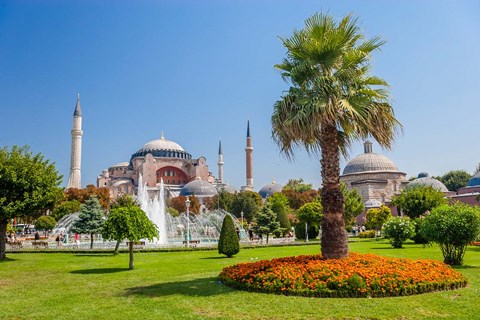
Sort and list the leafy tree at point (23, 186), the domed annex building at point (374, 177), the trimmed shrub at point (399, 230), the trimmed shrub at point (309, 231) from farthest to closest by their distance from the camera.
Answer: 1. the domed annex building at point (374, 177)
2. the trimmed shrub at point (309, 231)
3. the trimmed shrub at point (399, 230)
4. the leafy tree at point (23, 186)

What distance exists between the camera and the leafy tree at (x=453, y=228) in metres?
11.6

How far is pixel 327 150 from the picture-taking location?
31.7ft

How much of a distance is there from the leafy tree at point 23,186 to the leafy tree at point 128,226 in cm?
464

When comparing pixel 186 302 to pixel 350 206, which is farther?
pixel 350 206

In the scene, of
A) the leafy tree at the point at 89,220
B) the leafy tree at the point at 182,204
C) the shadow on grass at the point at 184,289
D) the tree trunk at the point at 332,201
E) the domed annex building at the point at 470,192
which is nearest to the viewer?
the shadow on grass at the point at 184,289

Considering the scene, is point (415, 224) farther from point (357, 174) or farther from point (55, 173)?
point (357, 174)

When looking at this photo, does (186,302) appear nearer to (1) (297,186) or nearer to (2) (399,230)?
(2) (399,230)

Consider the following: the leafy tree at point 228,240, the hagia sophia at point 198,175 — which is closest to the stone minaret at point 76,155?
the hagia sophia at point 198,175

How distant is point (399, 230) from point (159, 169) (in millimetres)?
75178

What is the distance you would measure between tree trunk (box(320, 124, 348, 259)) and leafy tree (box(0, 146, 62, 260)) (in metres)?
11.5

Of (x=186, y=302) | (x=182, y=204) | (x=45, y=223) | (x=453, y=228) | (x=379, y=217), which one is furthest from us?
(x=182, y=204)

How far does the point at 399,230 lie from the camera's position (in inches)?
810

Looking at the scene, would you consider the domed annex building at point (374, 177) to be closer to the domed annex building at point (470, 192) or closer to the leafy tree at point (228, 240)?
the domed annex building at point (470, 192)

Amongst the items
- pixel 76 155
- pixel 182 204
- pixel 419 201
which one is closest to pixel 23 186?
pixel 419 201
